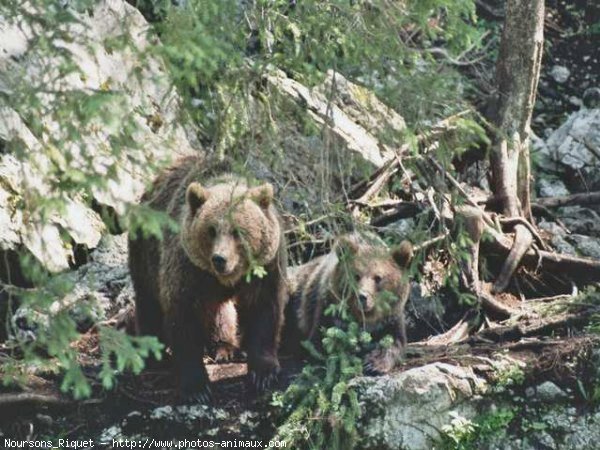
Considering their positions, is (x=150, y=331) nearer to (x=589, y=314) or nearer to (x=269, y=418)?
(x=269, y=418)

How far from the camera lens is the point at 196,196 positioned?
281 inches

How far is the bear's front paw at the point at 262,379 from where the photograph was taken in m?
7.29

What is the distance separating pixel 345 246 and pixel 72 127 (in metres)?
2.58

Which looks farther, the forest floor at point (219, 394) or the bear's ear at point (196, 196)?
the bear's ear at point (196, 196)

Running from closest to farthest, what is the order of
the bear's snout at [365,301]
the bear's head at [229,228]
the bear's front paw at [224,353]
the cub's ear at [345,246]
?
the cub's ear at [345,246] < the bear's head at [229,228] < the bear's snout at [365,301] < the bear's front paw at [224,353]

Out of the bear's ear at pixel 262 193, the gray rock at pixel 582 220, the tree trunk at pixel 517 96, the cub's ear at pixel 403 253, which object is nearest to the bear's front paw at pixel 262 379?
the bear's ear at pixel 262 193

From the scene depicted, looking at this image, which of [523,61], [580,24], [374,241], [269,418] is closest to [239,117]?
[374,241]

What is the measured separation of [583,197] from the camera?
10.1 metres

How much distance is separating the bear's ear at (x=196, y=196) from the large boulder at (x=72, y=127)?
32cm

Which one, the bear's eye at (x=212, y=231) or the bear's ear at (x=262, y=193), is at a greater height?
the bear's ear at (x=262, y=193)

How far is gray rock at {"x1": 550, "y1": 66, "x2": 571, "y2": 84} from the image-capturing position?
12.4 metres

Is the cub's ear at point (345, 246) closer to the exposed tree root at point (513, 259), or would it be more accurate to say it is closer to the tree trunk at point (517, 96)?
the exposed tree root at point (513, 259)

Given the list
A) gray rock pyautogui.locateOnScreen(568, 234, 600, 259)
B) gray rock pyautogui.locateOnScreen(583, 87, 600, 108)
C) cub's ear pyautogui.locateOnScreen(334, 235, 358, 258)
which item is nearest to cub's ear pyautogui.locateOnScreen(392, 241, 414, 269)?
cub's ear pyautogui.locateOnScreen(334, 235, 358, 258)

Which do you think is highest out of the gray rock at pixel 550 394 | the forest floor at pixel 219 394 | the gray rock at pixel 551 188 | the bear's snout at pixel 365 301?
the gray rock at pixel 551 188
